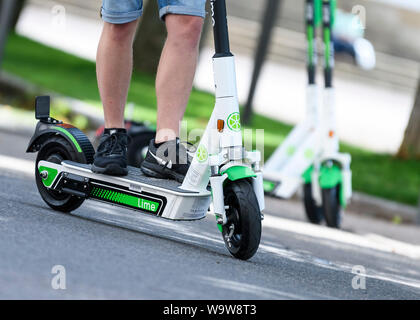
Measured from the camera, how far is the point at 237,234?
5316 mm

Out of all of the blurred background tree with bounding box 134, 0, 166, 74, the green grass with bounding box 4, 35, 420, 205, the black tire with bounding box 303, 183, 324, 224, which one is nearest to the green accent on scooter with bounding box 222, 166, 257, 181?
the black tire with bounding box 303, 183, 324, 224

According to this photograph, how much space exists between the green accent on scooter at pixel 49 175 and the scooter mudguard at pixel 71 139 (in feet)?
0.48

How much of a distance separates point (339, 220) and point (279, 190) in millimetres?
524

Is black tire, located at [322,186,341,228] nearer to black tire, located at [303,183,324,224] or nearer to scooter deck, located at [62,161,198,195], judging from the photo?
black tire, located at [303,183,324,224]

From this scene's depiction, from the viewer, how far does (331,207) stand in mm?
8523

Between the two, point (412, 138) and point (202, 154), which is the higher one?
point (412, 138)

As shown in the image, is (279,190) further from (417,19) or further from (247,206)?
(417,19)

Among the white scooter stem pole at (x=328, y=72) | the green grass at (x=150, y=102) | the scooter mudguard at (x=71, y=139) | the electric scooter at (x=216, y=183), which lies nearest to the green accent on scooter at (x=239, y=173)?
the electric scooter at (x=216, y=183)

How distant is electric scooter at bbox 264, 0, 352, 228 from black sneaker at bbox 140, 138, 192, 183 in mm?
2992

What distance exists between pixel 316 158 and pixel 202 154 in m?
3.45

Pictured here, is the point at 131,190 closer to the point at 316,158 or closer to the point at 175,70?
the point at 175,70

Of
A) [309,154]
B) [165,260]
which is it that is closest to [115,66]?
[165,260]

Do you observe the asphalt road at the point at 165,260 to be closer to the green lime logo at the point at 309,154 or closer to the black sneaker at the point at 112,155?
the black sneaker at the point at 112,155

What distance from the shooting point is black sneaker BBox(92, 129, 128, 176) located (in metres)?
5.72
